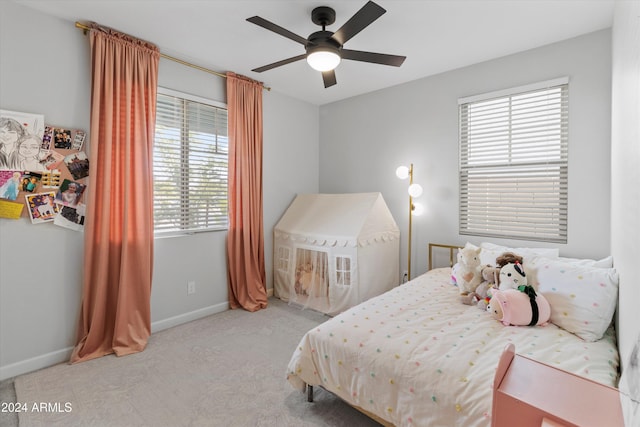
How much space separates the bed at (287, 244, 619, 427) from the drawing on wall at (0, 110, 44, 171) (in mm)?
2425

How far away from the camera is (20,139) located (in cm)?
222

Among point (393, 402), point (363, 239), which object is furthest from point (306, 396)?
point (363, 239)

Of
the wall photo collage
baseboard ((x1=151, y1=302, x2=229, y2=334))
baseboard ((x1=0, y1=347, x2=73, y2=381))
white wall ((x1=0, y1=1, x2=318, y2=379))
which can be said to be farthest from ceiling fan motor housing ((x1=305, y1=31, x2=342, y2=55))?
baseboard ((x1=0, y1=347, x2=73, y2=381))

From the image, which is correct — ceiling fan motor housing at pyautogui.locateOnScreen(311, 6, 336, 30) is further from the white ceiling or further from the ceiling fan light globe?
the ceiling fan light globe

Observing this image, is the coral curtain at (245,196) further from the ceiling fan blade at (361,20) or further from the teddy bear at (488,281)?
the teddy bear at (488,281)

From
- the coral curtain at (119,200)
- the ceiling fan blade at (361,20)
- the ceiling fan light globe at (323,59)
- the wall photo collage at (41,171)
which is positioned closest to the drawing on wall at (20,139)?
the wall photo collage at (41,171)

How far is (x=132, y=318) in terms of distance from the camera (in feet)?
8.83

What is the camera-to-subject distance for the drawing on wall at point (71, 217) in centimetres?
241

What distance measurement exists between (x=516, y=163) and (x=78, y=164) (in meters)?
3.90

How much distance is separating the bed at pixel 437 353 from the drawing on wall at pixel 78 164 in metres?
2.26

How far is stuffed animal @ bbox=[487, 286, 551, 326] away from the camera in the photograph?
76.0 inches

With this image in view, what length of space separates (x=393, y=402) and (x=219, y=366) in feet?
4.83

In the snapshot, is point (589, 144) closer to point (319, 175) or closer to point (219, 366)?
point (319, 175)

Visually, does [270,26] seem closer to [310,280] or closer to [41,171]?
[41,171]
